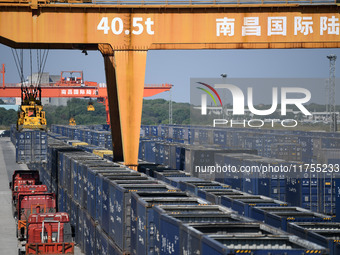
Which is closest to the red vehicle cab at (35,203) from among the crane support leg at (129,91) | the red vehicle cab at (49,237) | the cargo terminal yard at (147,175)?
the cargo terminal yard at (147,175)

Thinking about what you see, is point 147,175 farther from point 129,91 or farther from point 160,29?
point 160,29

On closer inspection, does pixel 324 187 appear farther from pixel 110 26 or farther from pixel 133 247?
pixel 133 247

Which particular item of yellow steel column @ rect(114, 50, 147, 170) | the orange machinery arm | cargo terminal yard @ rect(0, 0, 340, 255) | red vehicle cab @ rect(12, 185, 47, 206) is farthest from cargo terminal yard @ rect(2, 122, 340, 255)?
the orange machinery arm

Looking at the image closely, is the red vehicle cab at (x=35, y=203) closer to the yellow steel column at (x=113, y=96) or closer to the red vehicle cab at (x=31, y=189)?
the red vehicle cab at (x=31, y=189)

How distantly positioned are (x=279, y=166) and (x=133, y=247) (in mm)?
16229

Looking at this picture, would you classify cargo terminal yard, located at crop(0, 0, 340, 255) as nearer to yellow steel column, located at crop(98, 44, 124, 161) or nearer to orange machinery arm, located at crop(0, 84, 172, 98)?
yellow steel column, located at crop(98, 44, 124, 161)

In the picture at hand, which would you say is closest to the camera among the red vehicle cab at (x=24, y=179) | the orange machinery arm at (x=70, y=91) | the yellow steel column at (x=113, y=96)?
the yellow steel column at (x=113, y=96)

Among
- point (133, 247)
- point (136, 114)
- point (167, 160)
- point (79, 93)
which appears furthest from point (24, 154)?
point (79, 93)

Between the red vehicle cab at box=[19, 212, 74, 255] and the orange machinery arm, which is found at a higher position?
the orange machinery arm

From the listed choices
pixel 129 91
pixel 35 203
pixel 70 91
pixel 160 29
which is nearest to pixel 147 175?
pixel 129 91

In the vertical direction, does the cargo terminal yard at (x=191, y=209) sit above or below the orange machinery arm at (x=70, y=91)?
below

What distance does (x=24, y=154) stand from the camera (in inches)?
1988

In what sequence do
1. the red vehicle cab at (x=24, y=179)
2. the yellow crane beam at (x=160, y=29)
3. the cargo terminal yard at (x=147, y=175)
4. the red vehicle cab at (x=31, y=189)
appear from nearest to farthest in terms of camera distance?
the cargo terminal yard at (x=147, y=175)
the yellow crane beam at (x=160, y=29)
the red vehicle cab at (x=31, y=189)
the red vehicle cab at (x=24, y=179)

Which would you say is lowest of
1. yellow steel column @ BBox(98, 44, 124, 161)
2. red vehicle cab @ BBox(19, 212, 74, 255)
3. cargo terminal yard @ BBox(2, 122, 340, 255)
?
red vehicle cab @ BBox(19, 212, 74, 255)
